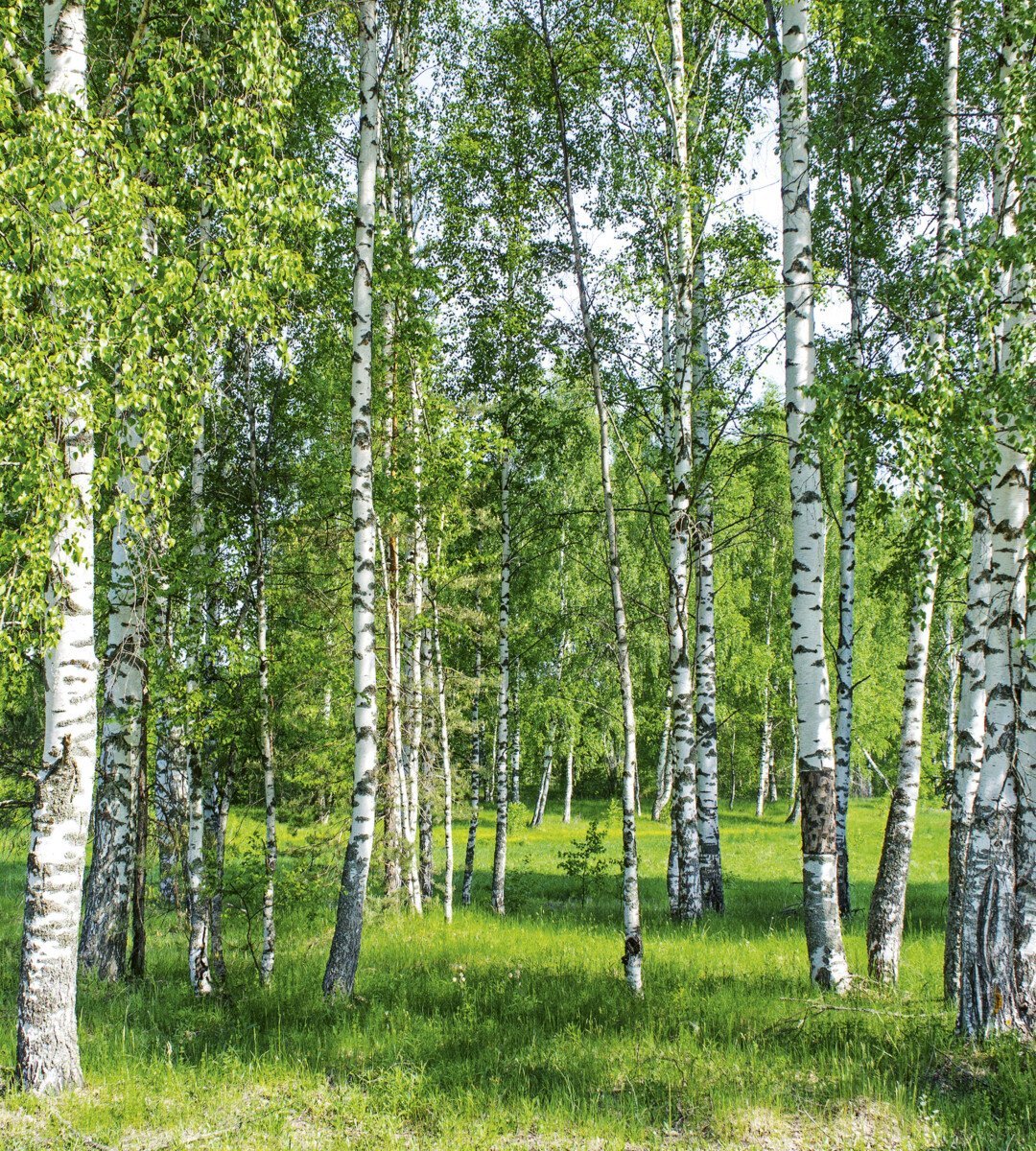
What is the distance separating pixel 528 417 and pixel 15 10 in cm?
973

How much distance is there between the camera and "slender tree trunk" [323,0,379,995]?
731 centimetres

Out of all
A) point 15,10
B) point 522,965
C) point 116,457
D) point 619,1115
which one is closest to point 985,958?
point 619,1115

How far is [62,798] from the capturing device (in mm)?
5168

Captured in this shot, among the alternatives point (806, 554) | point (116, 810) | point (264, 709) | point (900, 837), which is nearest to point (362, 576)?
point (264, 709)

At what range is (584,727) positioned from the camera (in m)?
20.7

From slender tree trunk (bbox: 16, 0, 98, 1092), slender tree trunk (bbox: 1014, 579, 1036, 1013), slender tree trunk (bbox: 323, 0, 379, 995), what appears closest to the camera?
slender tree trunk (bbox: 1014, 579, 1036, 1013)

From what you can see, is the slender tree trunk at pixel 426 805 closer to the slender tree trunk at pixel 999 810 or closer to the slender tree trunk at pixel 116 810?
the slender tree trunk at pixel 116 810

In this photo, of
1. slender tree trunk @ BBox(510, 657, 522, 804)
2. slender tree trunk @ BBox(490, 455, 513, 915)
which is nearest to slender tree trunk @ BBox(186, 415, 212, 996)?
slender tree trunk @ BBox(490, 455, 513, 915)

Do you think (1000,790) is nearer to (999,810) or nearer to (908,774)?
(999,810)

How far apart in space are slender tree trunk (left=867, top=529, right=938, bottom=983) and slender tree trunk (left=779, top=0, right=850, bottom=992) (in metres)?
1.23

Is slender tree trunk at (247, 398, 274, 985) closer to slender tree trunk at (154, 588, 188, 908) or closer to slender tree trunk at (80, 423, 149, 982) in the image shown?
slender tree trunk at (154, 588, 188, 908)

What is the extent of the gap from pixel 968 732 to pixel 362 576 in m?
5.49

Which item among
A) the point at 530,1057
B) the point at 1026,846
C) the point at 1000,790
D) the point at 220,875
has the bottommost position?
the point at 530,1057

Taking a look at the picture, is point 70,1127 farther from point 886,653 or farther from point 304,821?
point 886,653
